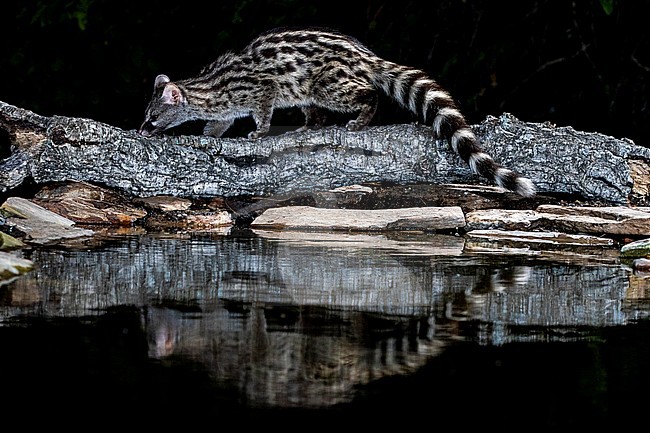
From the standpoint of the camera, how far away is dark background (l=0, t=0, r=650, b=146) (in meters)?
8.51

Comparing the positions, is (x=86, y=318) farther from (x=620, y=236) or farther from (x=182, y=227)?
(x=620, y=236)

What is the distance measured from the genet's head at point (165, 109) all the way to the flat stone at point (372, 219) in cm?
149

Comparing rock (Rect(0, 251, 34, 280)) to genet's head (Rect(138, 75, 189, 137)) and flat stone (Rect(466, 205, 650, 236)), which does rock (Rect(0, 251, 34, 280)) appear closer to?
flat stone (Rect(466, 205, 650, 236))

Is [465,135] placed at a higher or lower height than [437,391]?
higher

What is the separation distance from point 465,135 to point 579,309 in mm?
2665

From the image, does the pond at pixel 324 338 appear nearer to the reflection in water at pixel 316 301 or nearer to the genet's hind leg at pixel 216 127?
the reflection in water at pixel 316 301

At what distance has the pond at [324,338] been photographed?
2334mm

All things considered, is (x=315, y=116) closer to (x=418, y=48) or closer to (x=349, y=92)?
(x=349, y=92)

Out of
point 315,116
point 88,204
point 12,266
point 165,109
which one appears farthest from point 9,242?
point 315,116

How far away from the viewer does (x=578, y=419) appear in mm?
2301

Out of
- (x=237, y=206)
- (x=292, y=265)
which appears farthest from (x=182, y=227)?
(x=292, y=265)

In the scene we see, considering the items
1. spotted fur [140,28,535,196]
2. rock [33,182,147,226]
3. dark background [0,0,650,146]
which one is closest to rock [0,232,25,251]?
rock [33,182,147,226]

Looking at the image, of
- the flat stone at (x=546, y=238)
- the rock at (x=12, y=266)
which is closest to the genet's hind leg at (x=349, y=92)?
the flat stone at (x=546, y=238)

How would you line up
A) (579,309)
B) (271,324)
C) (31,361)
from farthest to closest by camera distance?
1. (579,309)
2. (271,324)
3. (31,361)
